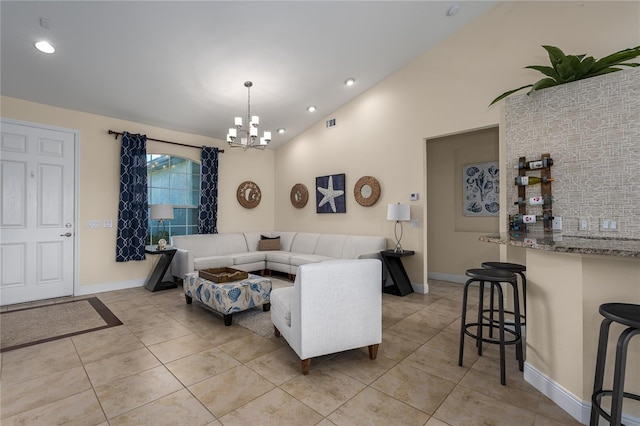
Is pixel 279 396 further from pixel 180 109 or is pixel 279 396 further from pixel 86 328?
pixel 180 109

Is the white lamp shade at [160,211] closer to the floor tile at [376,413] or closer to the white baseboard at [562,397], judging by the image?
the floor tile at [376,413]

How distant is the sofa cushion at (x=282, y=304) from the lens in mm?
2515

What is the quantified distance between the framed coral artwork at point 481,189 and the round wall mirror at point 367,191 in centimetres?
160

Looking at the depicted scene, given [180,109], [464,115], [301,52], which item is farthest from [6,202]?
[464,115]

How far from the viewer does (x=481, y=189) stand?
16.5 feet

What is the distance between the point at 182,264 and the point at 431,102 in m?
4.87

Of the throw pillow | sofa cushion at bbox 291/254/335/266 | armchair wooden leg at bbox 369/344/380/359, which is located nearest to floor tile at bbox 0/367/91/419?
armchair wooden leg at bbox 369/344/380/359

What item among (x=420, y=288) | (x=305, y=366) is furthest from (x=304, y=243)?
(x=305, y=366)

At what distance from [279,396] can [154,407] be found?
2.60 ft

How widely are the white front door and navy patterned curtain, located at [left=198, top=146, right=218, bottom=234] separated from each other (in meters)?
1.98

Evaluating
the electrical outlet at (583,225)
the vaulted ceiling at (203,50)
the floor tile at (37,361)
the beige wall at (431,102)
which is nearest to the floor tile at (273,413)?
the floor tile at (37,361)

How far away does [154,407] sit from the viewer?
1862 millimetres

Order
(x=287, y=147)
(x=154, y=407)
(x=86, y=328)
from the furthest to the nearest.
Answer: (x=287, y=147)
(x=86, y=328)
(x=154, y=407)

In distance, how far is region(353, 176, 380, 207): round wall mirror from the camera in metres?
5.14
